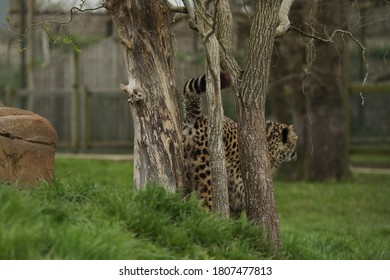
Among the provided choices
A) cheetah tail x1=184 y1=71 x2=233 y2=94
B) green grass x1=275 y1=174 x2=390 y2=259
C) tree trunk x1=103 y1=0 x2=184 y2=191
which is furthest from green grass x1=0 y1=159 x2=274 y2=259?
green grass x1=275 y1=174 x2=390 y2=259

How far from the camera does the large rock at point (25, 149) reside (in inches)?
294

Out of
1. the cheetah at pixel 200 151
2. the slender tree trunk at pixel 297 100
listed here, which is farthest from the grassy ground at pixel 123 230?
the slender tree trunk at pixel 297 100

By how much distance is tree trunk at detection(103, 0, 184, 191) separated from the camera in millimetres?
7641

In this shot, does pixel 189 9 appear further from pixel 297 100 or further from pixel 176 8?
pixel 297 100

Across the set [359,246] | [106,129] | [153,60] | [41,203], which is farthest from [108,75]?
[41,203]

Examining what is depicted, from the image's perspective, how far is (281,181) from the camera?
17609 millimetres

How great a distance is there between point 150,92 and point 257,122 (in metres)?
0.92

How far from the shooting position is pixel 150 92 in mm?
7668

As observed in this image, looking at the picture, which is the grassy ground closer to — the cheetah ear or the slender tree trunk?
the cheetah ear

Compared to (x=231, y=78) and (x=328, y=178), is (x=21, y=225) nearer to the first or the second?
(x=231, y=78)

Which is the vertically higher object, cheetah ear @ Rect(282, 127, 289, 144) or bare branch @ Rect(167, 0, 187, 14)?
bare branch @ Rect(167, 0, 187, 14)

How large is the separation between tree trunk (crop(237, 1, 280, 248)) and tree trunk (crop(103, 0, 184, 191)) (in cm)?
57

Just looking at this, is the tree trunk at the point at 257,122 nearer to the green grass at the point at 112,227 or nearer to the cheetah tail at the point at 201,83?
the cheetah tail at the point at 201,83

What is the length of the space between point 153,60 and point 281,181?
401 inches
